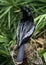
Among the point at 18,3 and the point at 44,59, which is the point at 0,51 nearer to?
the point at 44,59

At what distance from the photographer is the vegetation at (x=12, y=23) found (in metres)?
4.82

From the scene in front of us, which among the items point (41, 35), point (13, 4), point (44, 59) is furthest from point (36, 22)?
point (44, 59)

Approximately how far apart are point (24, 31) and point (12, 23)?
1.18 metres

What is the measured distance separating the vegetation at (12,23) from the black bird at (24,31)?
0.34 metres

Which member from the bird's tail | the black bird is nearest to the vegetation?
the black bird

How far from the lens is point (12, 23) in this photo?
18.3 feet

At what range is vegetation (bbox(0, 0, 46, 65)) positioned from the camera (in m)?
4.82

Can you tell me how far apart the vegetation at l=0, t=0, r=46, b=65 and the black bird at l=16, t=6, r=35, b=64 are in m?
0.34

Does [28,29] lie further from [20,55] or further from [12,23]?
[12,23]

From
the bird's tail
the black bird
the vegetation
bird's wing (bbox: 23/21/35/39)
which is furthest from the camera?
the vegetation

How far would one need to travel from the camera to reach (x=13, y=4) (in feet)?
18.0

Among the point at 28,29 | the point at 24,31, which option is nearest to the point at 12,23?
the point at 28,29

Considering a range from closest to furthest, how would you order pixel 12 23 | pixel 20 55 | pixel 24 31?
1. pixel 20 55
2. pixel 24 31
3. pixel 12 23

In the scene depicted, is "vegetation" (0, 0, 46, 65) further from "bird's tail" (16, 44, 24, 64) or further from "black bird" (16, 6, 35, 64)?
"bird's tail" (16, 44, 24, 64)
